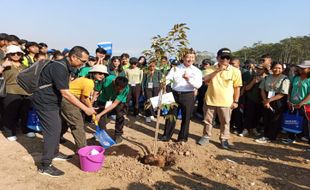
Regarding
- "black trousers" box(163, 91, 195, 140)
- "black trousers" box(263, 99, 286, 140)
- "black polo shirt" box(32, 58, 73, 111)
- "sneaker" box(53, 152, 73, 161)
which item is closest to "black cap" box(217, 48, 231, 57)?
"black trousers" box(163, 91, 195, 140)

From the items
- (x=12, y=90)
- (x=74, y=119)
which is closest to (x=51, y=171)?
(x=74, y=119)

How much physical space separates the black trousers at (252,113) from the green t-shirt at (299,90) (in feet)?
3.14

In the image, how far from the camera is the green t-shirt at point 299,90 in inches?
215

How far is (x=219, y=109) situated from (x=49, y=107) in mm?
3298

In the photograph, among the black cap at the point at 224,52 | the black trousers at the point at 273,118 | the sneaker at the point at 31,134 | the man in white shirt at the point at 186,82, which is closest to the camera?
the black cap at the point at 224,52

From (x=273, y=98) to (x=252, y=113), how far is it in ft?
2.92

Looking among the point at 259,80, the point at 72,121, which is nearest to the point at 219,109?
the point at 259,80

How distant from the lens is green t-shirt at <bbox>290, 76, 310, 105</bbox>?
5.47 meters

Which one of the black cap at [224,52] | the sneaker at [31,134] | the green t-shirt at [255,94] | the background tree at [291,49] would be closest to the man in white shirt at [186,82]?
the black cap at [224,52]

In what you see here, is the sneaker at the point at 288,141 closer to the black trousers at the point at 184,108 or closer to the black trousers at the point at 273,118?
the black trousers at the point at 273,118

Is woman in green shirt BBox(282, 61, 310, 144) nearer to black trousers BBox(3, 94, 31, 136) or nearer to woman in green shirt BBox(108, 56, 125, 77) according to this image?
woman in green shirt BBox(108, 56, 125, 77)

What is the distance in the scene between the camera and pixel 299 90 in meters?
5.57

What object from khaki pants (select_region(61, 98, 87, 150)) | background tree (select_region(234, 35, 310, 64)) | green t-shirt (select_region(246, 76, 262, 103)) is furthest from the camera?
background tree (select_region(234, 35, 310, 64))

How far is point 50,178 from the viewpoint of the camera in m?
3.89
